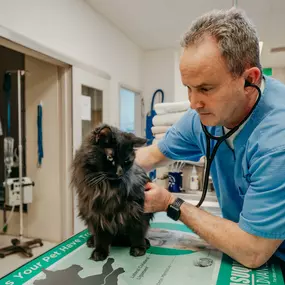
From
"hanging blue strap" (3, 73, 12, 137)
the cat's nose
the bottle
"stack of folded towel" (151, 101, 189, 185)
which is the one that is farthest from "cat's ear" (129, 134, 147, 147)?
"hanging blue strap" (3, 73, 12, 137)

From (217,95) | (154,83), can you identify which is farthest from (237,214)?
(154,83)

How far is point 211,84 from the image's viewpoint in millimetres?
832

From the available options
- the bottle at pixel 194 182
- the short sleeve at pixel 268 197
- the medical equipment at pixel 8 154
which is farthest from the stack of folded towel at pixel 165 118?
the medical equipment at pixel 8 154

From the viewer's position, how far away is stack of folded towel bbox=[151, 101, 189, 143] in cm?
209

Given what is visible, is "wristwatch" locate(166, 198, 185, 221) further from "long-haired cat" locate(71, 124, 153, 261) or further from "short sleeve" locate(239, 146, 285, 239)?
"short sleeve" locate(239, 146, 285, 239)

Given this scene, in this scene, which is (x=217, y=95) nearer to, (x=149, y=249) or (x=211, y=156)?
(x=211, y=156)

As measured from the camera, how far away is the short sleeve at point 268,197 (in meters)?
0.80

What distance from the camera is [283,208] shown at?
79cm

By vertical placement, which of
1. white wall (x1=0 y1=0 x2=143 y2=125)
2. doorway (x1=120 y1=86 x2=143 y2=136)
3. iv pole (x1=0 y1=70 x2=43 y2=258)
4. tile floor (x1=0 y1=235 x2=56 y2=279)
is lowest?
tile floor (x1=0 y1=235 x2=56 y2=279)

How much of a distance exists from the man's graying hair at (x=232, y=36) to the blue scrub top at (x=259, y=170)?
158 mm

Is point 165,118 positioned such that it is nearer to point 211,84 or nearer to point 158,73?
point 211,84

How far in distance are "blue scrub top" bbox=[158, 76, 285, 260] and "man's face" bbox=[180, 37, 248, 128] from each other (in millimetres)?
94

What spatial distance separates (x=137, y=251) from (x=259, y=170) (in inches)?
21.0

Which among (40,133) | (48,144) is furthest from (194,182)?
(40,133)
